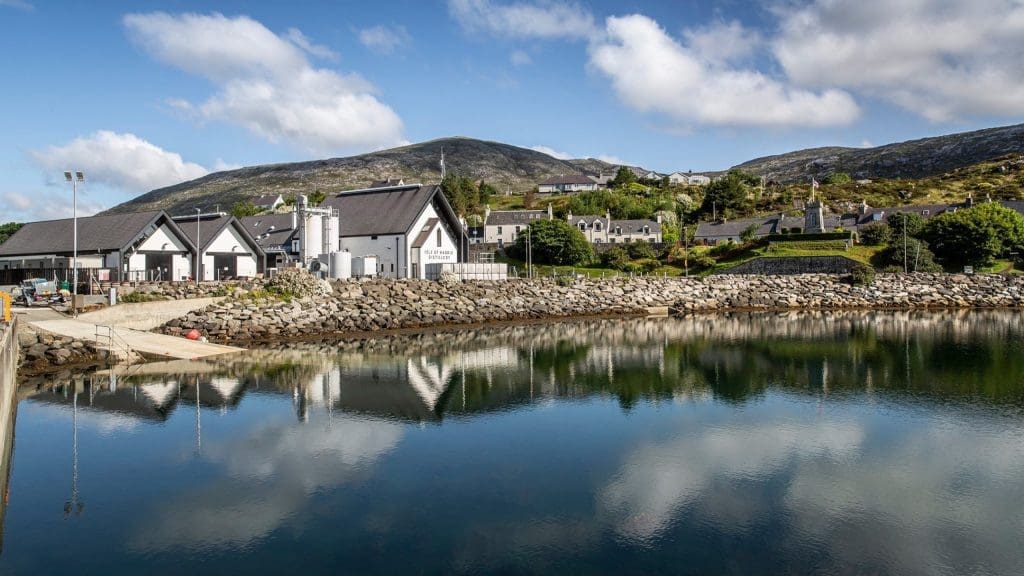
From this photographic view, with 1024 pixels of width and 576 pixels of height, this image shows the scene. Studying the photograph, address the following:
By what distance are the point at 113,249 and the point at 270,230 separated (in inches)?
798

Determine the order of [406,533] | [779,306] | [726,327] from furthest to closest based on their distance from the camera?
[779,306] < [726,327] < [406,533]

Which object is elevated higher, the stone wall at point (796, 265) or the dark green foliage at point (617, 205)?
the dark green foliage at point (617, 205)

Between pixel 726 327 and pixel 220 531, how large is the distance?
36.2 m

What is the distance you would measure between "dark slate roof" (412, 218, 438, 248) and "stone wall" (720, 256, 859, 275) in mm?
27432

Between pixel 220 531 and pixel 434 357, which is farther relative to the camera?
pixel 434 357

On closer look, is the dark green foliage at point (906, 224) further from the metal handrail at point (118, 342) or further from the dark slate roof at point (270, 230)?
the metal handrail at point (118, 342)

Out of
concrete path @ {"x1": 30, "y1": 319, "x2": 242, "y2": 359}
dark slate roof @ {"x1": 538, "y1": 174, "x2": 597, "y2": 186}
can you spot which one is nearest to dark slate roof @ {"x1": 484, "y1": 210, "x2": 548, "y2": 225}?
concrete path @ {"x1": 30, "y1": 319, "x2": 242, "y2": 359}

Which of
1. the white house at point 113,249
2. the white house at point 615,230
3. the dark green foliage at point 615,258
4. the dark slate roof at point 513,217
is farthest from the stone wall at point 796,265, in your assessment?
the white house at point 113,249

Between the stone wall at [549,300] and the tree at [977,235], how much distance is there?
4.42m

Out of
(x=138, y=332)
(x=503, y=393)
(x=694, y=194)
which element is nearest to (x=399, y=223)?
(x=138, y=332)

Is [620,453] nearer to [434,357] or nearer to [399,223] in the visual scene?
[434,357]

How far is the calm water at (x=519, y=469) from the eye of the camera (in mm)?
10789

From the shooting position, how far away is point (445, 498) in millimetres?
13195

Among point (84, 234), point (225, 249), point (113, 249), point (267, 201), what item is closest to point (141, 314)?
point (113, 249)
